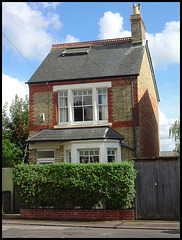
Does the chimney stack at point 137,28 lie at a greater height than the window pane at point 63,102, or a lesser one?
greater

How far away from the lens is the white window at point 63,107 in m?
19.7

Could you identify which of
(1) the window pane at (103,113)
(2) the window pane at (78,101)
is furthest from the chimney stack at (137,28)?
(2) the window pane at (78,101)

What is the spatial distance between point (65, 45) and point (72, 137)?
7.91 metres

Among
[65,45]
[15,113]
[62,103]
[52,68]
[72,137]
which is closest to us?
[72,137]

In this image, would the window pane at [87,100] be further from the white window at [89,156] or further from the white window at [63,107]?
the white window at [89,156]

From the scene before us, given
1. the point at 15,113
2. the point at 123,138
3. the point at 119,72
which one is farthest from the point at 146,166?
the point at 15,113

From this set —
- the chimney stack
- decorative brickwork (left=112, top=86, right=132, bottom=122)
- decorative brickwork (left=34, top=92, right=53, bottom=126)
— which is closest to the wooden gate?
decorative brickwork (left=112, top=86, right=132, bottom=122)

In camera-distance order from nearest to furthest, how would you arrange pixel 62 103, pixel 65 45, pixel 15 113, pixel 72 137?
1. pixel 72 137
2. pixel 62 103
3. pixel 65 45
4. pixel 15 113

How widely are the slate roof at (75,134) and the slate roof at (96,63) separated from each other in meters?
2.97

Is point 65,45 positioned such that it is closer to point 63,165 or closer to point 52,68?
point 52,68

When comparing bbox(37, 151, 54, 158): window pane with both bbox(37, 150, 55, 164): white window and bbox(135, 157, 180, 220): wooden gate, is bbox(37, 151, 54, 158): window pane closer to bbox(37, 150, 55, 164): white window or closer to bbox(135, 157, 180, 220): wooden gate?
bbox(37, 150, 55, 164): white window

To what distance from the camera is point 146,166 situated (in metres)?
13.7

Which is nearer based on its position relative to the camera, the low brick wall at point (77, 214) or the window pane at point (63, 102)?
the low brick wall at point (77, 214)

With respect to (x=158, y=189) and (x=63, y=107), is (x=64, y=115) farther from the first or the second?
(x=158, y=189)
